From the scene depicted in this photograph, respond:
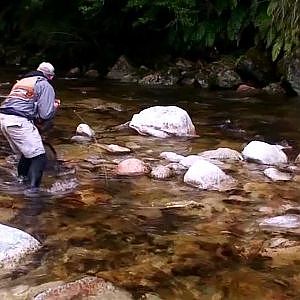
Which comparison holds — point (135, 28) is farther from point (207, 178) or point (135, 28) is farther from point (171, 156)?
point (207, 178)

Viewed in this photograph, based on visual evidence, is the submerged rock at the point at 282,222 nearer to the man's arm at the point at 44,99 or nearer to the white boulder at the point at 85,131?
the man's arm at the point at 44,99

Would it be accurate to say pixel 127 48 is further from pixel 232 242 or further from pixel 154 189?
pixel 232 242

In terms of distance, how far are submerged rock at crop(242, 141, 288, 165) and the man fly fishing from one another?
7.24 feet

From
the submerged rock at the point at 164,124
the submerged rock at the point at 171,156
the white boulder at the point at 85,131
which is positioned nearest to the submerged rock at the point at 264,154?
the submerged rock at the point at 171,156

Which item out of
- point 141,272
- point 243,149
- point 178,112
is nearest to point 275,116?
point 178,112

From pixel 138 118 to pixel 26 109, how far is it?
2940 millimetres

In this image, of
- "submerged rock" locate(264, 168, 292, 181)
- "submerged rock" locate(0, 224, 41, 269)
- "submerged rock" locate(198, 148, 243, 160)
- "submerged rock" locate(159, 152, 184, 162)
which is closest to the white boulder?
"submerged rock" locate(159, 152, 184, 162)

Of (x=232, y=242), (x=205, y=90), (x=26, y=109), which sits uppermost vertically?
(x=26, y=109)

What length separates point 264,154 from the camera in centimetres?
668

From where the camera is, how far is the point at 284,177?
6113mm

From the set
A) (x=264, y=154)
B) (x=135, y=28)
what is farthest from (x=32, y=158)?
(x=135, y=28)

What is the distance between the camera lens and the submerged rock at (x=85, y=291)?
351 cm

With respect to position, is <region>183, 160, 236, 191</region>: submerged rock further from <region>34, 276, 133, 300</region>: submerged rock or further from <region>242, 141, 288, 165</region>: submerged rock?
<region>34, 276, 133, 300</region>: submerged rock

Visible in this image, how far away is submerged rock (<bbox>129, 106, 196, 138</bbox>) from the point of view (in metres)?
8.13
